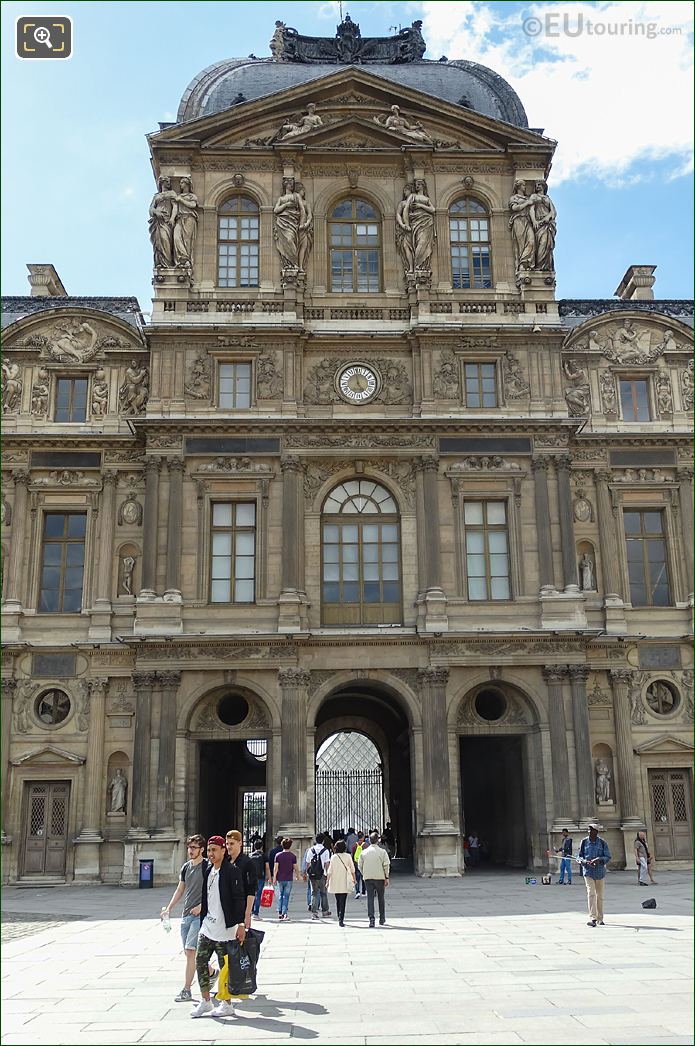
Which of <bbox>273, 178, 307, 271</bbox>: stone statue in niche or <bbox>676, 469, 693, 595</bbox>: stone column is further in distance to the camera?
<bbox>273, 178, 307, 271</bbox>: stone statue in niche

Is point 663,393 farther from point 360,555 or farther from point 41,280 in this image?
point 41,280

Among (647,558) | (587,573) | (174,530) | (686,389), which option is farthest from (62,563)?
(686,389)

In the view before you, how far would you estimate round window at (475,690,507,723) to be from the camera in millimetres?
34656

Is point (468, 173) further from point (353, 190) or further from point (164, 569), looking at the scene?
point (164, 569)

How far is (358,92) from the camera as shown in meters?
37.5

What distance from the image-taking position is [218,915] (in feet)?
40.2

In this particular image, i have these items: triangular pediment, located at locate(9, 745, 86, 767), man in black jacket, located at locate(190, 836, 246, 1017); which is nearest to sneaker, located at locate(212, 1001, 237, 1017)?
man in black jacket, located at locate(190, 836, 246, 1017)

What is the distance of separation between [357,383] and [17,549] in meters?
12.4

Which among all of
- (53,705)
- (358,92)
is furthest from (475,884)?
(358,92)

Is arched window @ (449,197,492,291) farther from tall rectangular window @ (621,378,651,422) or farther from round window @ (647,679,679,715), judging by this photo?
round window @ (647,679,679,715)

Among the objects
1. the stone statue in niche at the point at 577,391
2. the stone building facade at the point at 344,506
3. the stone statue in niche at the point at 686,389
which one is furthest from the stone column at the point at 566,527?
the stone statue in niche at the point at 686,389

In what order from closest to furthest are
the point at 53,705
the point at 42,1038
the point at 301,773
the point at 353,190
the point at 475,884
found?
the point at 42,1038
the point at 475,884
the point at 301,773
the point at 53,705
the point at 353,190

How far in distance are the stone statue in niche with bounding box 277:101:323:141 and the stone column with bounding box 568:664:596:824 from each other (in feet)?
66.9

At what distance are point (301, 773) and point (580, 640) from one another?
9.49m
